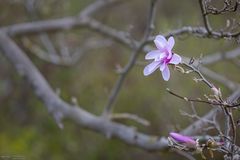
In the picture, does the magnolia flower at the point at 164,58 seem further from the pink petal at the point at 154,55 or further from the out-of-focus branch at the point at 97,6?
the out-of-focus branch at the point at 97,6

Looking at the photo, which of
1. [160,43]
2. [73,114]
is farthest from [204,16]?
[73,114]

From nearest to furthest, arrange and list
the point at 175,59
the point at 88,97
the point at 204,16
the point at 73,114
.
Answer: the point at 175,59
the point at 204,16
the point at 73,114
the point at 88,97

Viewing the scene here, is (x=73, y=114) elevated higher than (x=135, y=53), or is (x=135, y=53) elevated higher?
(x=135, y=53)

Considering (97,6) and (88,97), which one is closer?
(97,6)

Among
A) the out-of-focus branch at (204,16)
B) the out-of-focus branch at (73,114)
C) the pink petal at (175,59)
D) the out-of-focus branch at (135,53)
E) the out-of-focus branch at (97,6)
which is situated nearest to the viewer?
the pink petal at (175,59)

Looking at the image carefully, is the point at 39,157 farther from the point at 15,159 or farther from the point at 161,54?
the point at 161,54

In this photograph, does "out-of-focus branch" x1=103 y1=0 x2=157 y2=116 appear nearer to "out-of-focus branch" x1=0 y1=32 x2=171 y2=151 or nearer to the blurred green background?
"out-of-focus branch" x1=0 y1=32 x2=171 y2=151

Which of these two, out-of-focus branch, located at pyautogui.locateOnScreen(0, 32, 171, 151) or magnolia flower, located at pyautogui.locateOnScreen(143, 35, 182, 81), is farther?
out-of-focus branch, located at pyautogui.locateOnScreen(0, 32, 171, 151)

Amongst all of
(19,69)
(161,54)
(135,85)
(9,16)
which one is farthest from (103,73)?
(161,54)

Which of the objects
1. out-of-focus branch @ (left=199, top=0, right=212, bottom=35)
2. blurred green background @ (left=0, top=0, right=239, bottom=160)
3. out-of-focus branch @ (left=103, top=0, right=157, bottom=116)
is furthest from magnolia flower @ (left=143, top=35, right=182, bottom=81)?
blurred green background @ (left=0, top=0, right=239, bottom=160)

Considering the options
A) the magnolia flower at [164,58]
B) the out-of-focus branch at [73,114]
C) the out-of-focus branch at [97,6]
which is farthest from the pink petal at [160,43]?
the out-of-focus branch at [97,6]

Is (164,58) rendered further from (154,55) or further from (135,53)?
(135,53)
